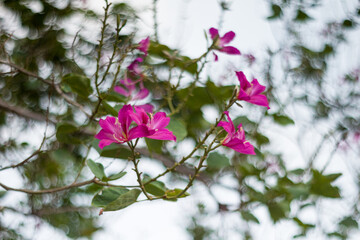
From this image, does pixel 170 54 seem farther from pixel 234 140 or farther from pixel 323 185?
pixel 323 185

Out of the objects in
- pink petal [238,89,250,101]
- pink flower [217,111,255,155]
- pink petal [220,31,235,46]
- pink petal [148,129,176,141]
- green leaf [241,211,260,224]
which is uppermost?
pink petal [220,31,235,46]

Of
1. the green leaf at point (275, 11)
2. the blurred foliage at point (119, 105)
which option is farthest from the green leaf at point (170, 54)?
the green leaf at point (275, 11)

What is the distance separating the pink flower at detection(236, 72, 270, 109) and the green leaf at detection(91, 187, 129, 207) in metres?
0.29

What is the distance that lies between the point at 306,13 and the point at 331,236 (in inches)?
40.1

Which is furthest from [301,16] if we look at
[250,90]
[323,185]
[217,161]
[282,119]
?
[250,90]

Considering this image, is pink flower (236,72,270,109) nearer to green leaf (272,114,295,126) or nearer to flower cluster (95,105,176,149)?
flower cluster (95,105,176,149)

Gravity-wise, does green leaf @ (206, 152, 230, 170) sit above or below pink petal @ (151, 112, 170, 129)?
below

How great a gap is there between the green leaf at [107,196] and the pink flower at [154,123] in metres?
0.15

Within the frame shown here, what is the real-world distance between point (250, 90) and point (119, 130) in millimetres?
253

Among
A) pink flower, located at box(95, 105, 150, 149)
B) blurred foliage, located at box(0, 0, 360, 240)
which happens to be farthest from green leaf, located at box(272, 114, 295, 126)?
pink flower, located at box(95, 105, 150, 149)

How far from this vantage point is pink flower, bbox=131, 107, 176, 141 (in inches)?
24.6

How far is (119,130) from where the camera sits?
2.11ft

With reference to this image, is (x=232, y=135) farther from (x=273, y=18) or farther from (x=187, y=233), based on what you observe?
(x=187, y=233)

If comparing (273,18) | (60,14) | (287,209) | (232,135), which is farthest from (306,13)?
(232,135)
